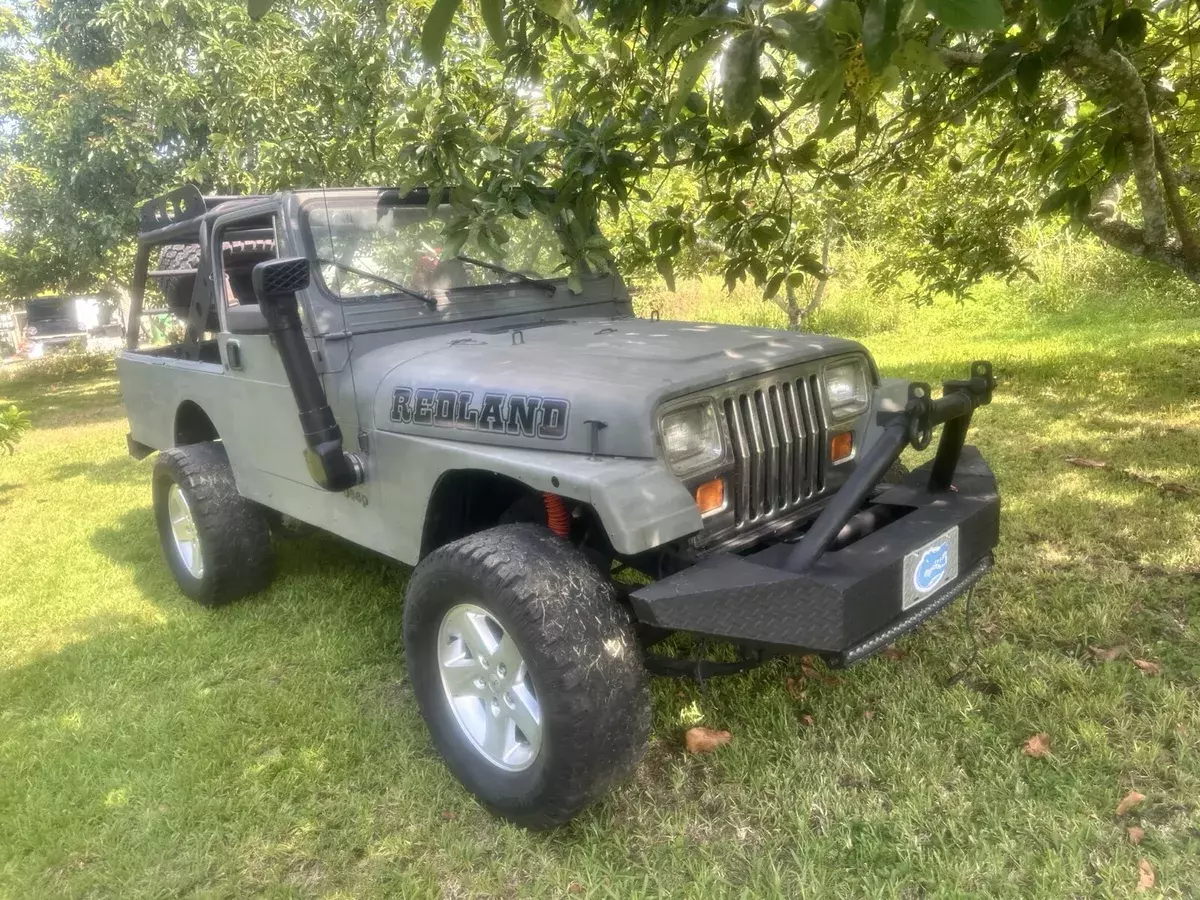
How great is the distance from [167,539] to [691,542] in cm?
323

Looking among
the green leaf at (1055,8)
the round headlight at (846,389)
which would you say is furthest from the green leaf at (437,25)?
the round headlight at (846,389)

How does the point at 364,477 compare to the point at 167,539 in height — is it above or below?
above

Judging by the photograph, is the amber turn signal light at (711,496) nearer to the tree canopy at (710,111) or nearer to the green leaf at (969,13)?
the tree canopy at (710,111)

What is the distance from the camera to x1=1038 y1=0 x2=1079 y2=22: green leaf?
60.2 inches

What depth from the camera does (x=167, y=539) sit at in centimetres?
443

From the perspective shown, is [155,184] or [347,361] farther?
[155,184]

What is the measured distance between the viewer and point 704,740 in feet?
9.02

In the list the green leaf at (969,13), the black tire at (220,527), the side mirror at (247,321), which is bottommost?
the black tire at (220,527)

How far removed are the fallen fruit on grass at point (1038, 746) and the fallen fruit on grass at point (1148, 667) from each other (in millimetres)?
607

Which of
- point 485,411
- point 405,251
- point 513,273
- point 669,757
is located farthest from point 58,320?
point 669,757

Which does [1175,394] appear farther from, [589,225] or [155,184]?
[155,184]

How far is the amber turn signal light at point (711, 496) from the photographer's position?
2464mm

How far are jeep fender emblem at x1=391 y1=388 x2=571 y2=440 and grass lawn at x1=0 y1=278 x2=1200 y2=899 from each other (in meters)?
1.14

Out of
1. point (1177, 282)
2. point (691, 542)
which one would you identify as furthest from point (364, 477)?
point (1177, 282)
